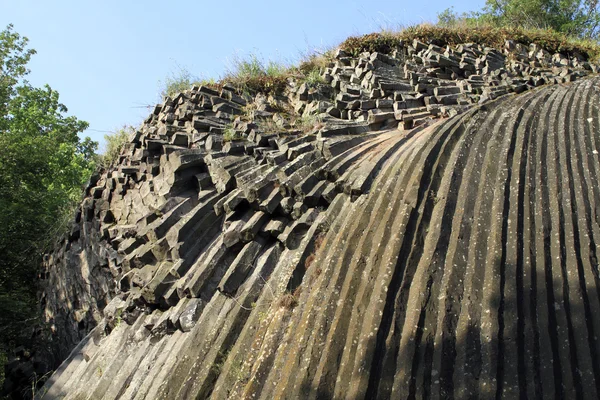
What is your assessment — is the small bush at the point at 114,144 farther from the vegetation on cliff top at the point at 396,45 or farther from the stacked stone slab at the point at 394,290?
the stacked stone slab at the point at 394,290

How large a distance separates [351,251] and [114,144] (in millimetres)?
7368

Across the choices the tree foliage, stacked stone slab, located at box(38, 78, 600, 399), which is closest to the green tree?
stacked stone slab, located at box(38, 78, 600, 399)

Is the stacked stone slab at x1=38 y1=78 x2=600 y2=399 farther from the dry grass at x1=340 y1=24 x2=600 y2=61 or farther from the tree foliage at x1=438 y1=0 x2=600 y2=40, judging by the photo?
the tree foliage at x1=438 y1=0 x2=600 y2=40

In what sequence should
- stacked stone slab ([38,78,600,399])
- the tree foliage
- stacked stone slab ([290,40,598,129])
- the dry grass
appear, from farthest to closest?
the tree foliage
the dry grass
stacked stone slab ([290,40,598,129])
stacked stone slab ([38,78,600,399])

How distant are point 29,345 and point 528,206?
9.46 meters

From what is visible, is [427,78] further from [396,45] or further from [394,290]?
[394,290]

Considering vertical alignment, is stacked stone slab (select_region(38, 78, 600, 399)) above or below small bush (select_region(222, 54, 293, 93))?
below

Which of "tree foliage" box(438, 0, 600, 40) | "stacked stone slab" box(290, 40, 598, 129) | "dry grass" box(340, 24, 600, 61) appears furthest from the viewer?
"tree foliage" box(438, 0, 600, 40)

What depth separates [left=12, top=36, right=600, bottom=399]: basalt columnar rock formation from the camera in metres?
3.91

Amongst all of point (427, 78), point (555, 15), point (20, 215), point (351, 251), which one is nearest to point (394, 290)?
point (351, 251)

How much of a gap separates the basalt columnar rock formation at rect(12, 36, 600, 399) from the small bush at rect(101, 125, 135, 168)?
1204 mm

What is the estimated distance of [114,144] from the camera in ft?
33.9

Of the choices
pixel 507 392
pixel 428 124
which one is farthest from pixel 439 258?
pixel 428 124

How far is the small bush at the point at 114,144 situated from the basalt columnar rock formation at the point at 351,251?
1.20 m
